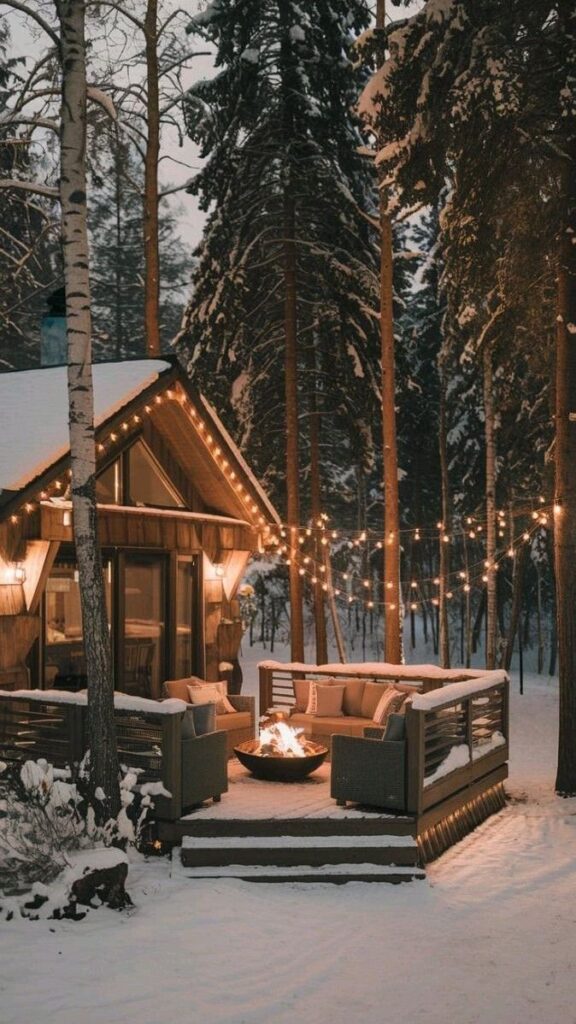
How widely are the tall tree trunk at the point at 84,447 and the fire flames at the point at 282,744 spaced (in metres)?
2.47

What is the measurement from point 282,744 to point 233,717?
1851 millimetres

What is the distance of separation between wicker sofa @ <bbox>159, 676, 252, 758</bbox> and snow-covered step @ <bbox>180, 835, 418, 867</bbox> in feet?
10.3

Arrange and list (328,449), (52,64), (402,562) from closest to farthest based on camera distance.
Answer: (52,64)
(328,449)
(402,562)

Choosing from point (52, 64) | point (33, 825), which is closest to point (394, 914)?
point (33, 825)

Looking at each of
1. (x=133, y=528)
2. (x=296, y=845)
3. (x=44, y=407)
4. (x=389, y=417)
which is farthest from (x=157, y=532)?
(x=296, y=845)

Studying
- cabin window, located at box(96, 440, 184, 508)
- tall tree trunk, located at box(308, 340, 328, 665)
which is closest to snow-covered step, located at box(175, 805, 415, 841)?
cabin window, located at box(96, 440, 184, 508)

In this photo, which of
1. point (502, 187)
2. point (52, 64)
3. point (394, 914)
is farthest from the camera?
point (502, 187)

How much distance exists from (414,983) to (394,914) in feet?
4.27

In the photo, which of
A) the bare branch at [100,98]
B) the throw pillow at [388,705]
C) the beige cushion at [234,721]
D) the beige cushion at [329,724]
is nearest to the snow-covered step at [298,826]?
the throw pillow at [388,705]

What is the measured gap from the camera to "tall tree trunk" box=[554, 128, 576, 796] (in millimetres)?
10766

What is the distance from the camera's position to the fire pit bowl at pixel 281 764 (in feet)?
30.3

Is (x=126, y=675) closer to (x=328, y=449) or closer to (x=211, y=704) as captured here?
(x=211, y=704)

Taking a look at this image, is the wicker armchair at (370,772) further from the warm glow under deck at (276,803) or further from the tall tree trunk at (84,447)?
the tall tree trunk at (84,447)

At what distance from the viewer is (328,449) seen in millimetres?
28094
